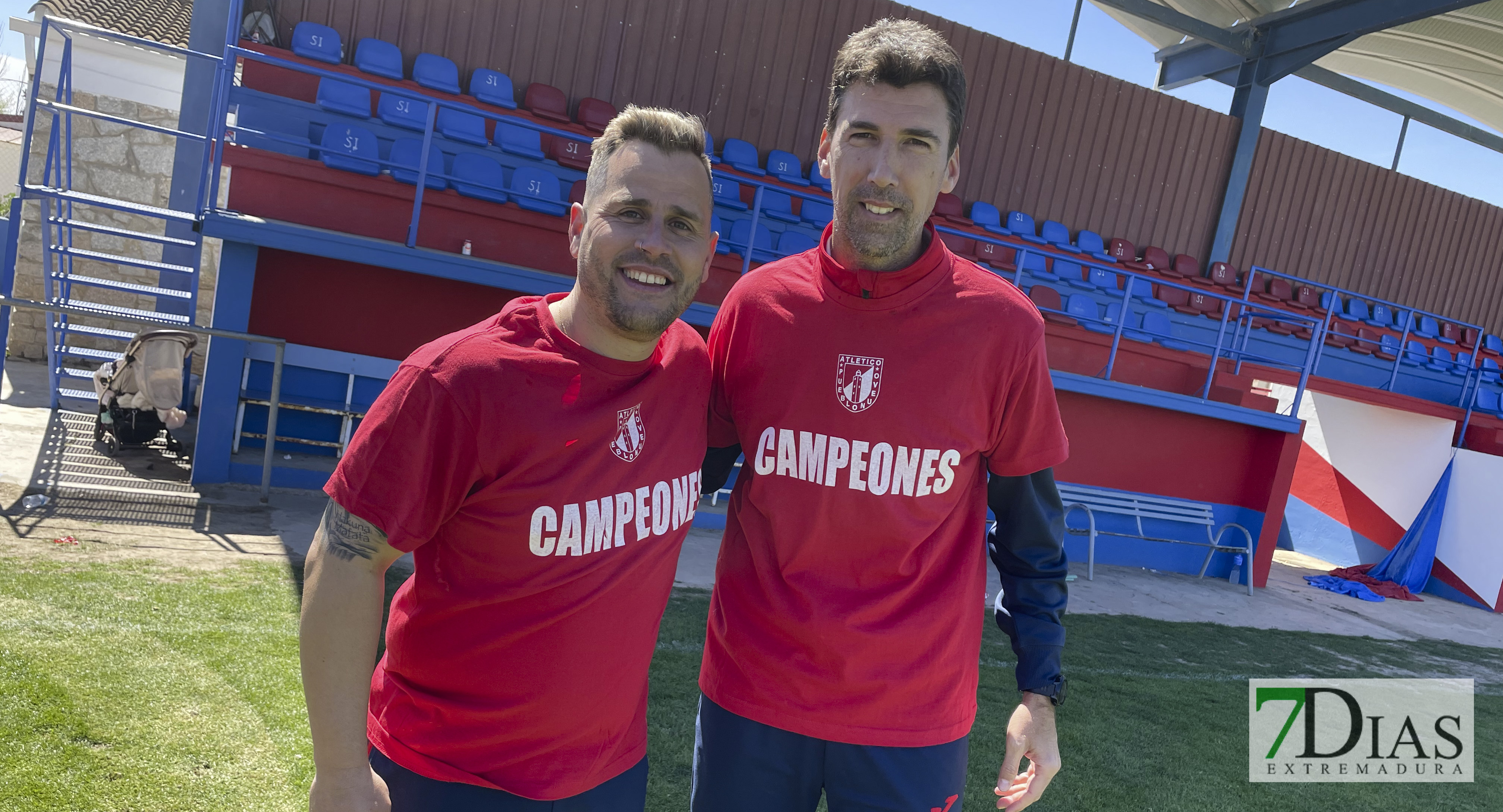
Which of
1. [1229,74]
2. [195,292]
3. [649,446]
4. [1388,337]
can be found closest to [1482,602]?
[1388,337]

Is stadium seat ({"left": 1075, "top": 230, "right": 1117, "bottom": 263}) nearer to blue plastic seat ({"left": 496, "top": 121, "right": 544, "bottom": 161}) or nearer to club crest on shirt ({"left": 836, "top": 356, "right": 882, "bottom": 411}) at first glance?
blue plastic seat ({"left": 496, "top": 121, "right": 544, "bottom": 161})

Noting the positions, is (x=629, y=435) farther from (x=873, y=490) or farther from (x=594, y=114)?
(x=594, y=114)

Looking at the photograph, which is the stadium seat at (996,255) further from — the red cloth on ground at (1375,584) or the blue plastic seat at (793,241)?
the red cloth on ground at (1375,584)

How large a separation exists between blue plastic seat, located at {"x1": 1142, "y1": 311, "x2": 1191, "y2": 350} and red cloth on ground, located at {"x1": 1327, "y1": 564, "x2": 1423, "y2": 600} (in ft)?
11.2

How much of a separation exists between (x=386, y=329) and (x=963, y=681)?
21.1ft

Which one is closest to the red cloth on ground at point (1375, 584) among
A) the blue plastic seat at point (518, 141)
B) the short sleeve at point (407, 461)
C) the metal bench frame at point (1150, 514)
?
the metal bench frame at point (1150, 514)

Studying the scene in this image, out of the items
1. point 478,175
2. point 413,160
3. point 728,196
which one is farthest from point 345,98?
point 728,196

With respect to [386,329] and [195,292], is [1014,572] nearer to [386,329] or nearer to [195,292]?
[386,329]

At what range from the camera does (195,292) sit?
7.17 meters

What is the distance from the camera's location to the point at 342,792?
1.35 m

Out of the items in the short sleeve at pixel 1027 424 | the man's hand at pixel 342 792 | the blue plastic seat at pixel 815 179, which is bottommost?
the man's hand at pixel 342 792

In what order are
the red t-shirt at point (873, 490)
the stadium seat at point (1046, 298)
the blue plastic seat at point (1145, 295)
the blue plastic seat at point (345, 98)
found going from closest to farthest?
the red t-shirt at point (873, 490) → the blue plastic seat at point (345, 98) → the stadium seat at point (1046, 298) → the blue plastic seat at point (1145, 295)

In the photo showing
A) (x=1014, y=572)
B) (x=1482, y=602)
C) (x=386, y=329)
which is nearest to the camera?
(x=1014, y=572)

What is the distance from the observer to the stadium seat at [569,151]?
31.1 feet
